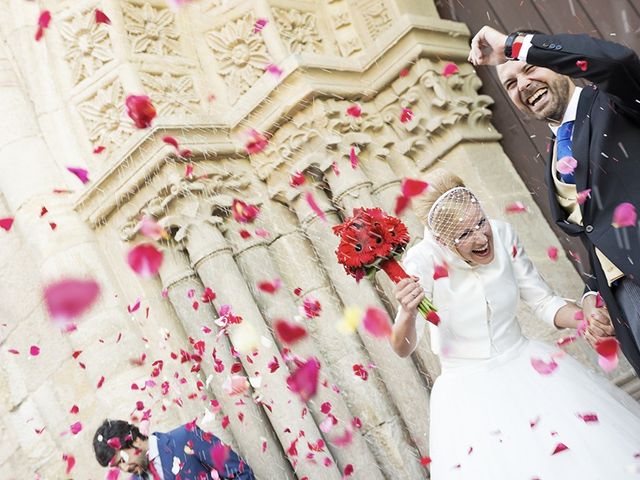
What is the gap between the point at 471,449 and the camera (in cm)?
212

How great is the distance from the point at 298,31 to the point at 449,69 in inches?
33.2

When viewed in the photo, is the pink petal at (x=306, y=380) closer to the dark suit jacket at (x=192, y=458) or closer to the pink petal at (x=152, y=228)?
the dark suit jacket at (x=192, y=458)

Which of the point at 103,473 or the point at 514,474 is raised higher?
the point at 103,473

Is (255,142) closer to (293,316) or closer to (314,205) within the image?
(314,205)

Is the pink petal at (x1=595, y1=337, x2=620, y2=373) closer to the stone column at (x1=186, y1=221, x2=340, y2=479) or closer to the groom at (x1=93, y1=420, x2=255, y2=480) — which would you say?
the stone column at (x1=186, y1=221, x2=340, y2=479)

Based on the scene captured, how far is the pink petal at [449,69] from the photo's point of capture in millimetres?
3688

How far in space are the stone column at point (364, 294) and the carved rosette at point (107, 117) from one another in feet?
3.29

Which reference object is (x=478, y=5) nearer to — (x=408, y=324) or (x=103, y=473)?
(x=408, y=324)

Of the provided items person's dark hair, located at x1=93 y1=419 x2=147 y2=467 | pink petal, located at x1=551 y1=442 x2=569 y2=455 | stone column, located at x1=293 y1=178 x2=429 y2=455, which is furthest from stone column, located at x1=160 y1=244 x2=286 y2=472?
pink petal, located at x1=551 y1=442 x2=569 y2=455

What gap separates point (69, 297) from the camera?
3.99m

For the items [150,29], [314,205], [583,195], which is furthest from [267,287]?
[583,195]

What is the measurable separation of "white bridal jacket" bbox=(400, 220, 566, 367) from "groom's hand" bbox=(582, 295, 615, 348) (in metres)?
0.17

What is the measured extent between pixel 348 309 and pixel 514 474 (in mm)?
1560

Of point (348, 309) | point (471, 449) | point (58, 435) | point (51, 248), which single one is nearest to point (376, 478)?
point (348, 309)
